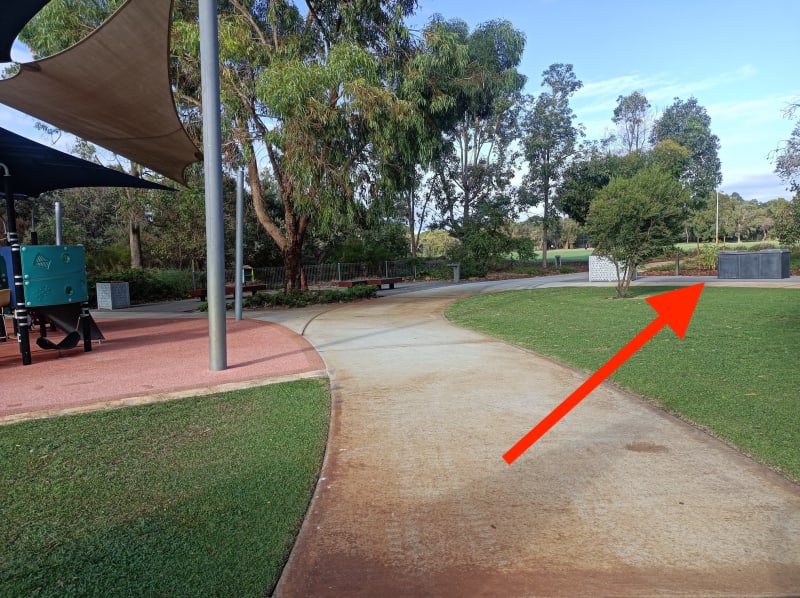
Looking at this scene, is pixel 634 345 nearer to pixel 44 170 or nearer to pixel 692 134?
pixel 44 170

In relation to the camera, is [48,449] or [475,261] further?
[475,261]

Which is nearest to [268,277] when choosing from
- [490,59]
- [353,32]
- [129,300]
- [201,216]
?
[201,216]

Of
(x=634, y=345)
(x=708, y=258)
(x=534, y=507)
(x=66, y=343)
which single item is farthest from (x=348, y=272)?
(x=534, y=507)

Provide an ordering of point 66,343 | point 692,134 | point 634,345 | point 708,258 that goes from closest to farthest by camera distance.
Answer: point 634,345 < point 66,343 < point 708,258 < point 692,134

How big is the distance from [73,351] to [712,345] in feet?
35.7

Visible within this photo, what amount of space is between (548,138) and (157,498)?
4261cm

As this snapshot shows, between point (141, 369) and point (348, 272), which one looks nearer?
point (141, 369)

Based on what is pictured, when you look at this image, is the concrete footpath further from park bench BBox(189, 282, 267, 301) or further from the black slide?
park bench BBox(189, 282, 267, 301)

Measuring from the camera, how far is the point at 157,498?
366 cm

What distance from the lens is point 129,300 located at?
20359mm

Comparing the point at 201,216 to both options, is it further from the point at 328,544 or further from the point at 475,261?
the point at 328,544

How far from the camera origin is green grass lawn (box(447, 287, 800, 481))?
195 inches

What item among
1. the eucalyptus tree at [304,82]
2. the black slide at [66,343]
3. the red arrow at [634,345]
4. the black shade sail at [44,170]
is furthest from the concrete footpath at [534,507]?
the eucalyptus tree at [304,82]

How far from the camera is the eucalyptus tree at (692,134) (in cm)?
5716
